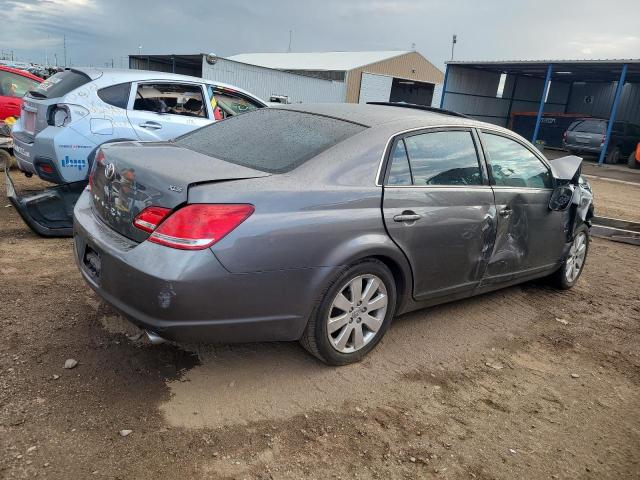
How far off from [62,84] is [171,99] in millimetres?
1241

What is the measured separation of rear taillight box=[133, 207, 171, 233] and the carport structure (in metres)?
24.6

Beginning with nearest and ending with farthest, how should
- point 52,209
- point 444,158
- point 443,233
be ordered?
1. point 443,233
2. point 444,158
3. point 52,209

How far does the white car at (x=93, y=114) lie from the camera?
18.1ft

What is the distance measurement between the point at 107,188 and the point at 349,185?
1.39 m

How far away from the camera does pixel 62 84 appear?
5938 millimetres

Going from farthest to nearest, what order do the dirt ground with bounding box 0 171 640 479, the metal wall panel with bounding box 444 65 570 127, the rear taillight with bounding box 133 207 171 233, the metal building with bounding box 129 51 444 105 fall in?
1. the metal building with bounding box 129 51 444 105
2. the metal wall panel with bounding box 444 65 570 127
3. the rear taillight with bounding box 133 207 171 233
4. the dirt ground with bounding box 0 171 640 479

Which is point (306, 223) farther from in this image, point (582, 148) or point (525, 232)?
point (582, 148)

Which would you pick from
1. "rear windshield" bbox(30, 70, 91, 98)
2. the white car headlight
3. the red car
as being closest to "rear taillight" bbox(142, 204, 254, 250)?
the white car headlight

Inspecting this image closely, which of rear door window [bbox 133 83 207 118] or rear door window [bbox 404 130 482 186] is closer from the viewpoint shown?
rear door window [bbox 404 130 482 186]

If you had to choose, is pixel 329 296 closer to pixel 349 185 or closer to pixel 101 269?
pixel 349 185

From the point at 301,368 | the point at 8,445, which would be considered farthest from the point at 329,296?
the point at 8,445

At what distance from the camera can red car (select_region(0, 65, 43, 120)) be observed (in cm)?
852


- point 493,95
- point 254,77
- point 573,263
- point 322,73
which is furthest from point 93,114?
point 322,73

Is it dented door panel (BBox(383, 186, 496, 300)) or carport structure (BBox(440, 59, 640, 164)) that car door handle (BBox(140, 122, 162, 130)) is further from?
carport structure (BBox(440, 59, 640, 164))
